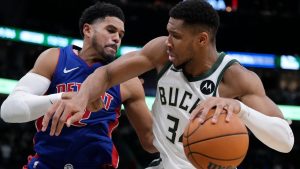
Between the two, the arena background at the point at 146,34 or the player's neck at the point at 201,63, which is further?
the arena background at the point at 146,34

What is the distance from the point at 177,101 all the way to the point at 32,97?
940 mm

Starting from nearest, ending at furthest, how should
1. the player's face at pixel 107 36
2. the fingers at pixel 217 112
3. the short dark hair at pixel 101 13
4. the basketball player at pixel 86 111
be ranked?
1. the fingers at pixel 217 112
2. the basketball player at pixel 86 111
3. the player's face at pixel 107 36
4. the short dark hair at pixel 101 13

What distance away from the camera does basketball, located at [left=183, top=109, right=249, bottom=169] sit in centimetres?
275

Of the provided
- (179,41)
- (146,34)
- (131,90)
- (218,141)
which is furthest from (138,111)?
(146,34)

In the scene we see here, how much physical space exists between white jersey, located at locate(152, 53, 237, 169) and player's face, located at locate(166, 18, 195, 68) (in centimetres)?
19

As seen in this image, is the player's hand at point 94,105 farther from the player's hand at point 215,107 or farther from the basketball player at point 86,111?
the player's hand at point 215,107

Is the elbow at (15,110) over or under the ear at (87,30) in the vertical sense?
under

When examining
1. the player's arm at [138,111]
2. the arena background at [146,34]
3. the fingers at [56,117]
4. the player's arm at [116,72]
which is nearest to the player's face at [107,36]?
the player's arm at [138,111]

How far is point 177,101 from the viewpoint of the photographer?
132 inches

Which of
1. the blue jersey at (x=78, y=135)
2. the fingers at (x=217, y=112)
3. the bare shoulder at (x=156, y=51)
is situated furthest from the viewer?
the blue jersey at (x=78, y=135)

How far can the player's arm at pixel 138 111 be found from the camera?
162 inches

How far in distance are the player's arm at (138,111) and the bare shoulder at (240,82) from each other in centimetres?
101

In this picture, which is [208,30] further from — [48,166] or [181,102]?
[48,166]

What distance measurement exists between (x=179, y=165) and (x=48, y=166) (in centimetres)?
103
